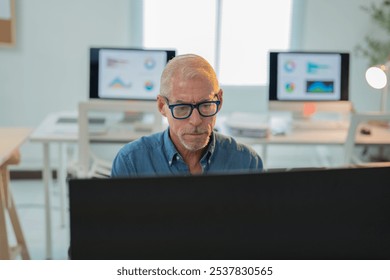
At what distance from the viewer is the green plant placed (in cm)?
448

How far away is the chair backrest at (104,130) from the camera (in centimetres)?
289

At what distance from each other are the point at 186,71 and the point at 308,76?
2.33 m

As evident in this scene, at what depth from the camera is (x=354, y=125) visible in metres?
3.14

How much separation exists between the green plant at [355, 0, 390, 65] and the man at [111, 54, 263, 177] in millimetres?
3007

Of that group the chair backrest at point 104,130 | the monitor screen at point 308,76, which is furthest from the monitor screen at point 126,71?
the monitor screen at point 308,76

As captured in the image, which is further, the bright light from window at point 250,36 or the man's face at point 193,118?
the bright light from window at point 250,36

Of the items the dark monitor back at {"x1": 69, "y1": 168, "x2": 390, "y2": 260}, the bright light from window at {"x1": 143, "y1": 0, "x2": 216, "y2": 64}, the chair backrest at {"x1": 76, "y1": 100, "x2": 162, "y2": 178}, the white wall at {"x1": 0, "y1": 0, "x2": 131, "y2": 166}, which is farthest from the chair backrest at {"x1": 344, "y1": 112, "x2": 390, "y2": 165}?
the dark monitor back at {"x1": 69, "y1": 168, "x2": 390, "y2": 260}

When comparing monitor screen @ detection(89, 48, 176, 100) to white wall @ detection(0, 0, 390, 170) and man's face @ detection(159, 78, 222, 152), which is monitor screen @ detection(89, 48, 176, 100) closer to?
white wall @ detection(0, 0, 390, 170)

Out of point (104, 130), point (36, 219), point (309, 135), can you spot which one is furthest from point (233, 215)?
point (36, 219)

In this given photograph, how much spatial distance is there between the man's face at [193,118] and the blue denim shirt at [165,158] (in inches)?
3.7

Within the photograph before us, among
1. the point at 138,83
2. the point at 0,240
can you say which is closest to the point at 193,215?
the point at 0,240

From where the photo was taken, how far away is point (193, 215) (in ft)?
2.55

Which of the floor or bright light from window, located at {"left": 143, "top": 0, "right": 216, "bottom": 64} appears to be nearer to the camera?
the floor

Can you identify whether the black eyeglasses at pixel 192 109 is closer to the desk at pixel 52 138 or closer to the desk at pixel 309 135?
the desk at pixel 52 138
